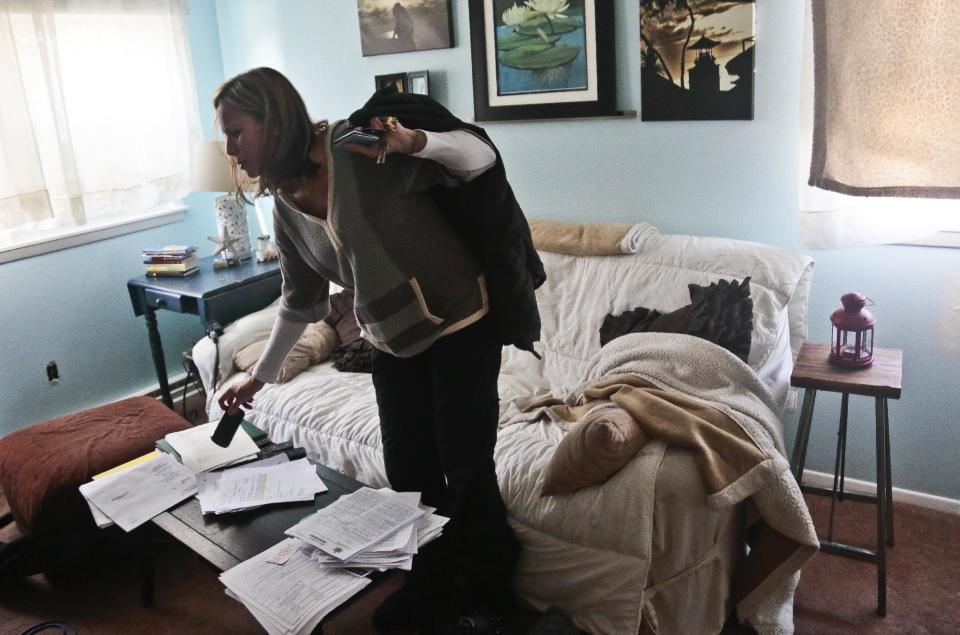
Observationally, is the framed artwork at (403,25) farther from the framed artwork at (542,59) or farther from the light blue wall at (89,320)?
the light blue wall at (89,320)

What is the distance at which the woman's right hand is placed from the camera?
1.78 m

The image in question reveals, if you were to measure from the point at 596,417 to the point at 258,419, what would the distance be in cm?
123

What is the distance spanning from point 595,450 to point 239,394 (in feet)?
2.52

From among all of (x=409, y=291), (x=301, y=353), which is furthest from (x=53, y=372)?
(x=409, y=291)

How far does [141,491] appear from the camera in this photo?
6.19 feet

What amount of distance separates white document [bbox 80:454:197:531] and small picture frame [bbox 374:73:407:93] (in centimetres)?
170

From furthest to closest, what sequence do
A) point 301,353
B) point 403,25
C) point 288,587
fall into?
→ point 403,25 < point 301,353 < point 288,587

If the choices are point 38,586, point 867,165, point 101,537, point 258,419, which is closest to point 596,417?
point 867,165

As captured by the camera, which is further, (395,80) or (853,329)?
(395,80)

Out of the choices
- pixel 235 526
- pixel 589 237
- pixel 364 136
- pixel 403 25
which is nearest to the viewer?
pixel 364 136

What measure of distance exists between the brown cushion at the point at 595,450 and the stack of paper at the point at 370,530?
0.35 meters

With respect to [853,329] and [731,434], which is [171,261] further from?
[853,329]

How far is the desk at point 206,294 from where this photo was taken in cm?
297

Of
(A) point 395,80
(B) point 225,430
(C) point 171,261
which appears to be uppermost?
(A) point 395,80
